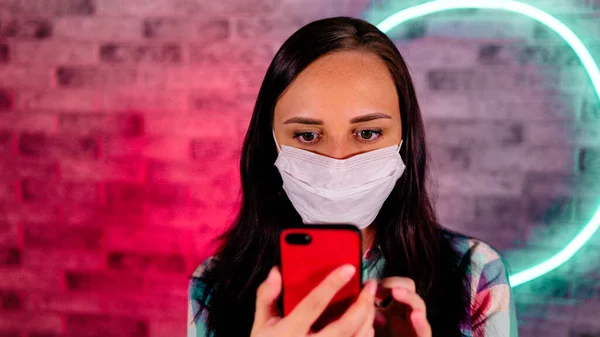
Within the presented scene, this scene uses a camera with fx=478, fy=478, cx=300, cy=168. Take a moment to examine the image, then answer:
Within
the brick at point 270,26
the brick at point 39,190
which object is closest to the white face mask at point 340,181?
the brick at point 270,26

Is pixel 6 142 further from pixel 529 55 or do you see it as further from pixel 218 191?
pixel 529 55

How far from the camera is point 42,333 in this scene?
2102 millimetres

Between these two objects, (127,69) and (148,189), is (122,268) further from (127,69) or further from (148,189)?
(127,69)

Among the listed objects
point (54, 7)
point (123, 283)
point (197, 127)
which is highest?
point (54, 7)

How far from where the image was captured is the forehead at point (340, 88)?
1.07 meters

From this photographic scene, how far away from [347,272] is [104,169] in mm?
1372

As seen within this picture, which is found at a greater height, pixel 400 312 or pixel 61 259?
pixel 400 312

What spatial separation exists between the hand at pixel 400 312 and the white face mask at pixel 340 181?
8.7 inches

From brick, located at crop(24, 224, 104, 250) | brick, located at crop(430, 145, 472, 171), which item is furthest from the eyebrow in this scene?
brick, located at crop(24, 224, 104, 250)

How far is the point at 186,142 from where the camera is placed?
1807 millimetres

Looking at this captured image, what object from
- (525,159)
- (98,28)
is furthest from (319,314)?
(98,28)

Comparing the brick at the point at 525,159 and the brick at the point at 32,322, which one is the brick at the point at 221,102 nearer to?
the brick at the point at 525,159

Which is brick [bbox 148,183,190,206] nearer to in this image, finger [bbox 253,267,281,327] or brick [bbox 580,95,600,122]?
finger [bbox 253,267,281,327]

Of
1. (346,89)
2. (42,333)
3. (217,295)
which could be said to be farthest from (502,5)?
(42,333)
